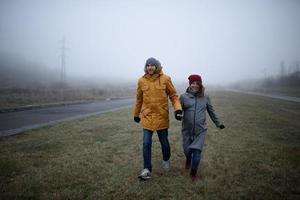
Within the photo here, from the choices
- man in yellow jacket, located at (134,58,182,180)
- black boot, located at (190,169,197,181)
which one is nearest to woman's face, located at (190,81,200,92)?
man in yellow jacket, located at (134,58,182,180)

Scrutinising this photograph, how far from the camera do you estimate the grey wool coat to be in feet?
16.3

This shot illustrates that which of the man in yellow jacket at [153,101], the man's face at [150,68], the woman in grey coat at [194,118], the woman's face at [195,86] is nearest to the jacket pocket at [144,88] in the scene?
the man in yellow jacket at [153,101]

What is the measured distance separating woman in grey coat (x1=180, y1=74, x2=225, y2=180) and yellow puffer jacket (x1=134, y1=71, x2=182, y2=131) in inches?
11.3

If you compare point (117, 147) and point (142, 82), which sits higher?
point (142, 82)

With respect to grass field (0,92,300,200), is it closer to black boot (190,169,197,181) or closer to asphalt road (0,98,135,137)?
black boot (190,169,197,181)

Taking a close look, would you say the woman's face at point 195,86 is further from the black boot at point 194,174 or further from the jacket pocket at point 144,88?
the black boot at point 194,174

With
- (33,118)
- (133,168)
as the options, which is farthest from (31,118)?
(133,168)

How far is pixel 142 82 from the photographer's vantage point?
5.02 metres

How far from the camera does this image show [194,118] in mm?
4969

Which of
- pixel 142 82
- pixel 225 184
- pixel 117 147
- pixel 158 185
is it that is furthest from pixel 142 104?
pixel 117 147

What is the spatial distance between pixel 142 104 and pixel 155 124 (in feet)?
1.97

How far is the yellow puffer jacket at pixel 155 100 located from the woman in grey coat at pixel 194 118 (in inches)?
11.3

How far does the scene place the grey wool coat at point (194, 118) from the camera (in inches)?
195

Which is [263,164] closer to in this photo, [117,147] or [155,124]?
[155,124]
